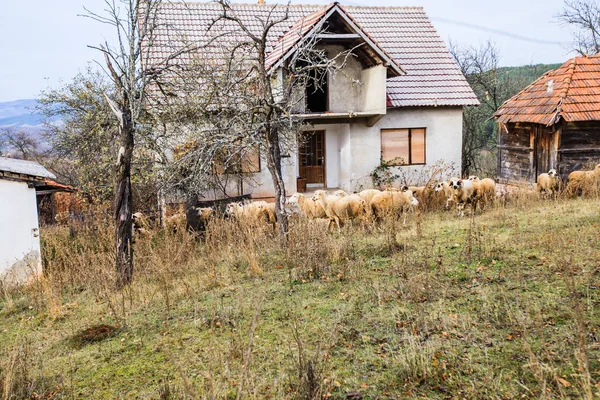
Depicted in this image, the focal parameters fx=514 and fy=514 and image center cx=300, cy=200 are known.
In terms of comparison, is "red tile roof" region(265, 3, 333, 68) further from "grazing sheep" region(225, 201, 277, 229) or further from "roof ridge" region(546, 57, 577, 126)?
"roof ridge" region(546, 57, 577, 126)

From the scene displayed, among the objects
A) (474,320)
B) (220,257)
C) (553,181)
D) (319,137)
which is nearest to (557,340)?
(474,320)

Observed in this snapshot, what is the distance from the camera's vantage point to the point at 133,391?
5.54 metres

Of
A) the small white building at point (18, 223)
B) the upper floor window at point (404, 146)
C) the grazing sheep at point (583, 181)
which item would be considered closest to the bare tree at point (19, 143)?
the small white building at point (18, 223)

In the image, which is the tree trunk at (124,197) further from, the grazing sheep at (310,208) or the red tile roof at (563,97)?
the red tile roof at (563,97)

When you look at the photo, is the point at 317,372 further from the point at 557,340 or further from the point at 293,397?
the point at 557,340

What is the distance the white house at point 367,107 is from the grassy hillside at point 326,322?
9.31 meters

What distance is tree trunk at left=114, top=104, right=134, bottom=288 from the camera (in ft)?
33.4

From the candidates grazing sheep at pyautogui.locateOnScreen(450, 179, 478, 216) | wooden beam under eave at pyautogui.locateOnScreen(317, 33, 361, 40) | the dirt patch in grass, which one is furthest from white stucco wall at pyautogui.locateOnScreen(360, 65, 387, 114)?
the dirt patch in grass

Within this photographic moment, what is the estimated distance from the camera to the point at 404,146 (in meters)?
21.7

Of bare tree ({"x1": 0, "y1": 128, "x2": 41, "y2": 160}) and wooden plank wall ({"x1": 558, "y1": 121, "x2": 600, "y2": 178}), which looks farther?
bare tree ({"x1": 0, "y1": 128, "x2": 41, "y2": 160})

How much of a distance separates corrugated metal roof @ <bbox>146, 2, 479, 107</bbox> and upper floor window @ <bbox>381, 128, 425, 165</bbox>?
127 cm

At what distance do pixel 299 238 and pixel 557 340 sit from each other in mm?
5699

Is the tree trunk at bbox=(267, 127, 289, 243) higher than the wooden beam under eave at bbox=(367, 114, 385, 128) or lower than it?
lower

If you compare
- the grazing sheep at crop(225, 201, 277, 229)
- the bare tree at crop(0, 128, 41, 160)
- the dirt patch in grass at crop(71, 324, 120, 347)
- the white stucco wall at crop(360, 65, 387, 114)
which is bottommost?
the dirt patch in grass at crop(71, 324, 120, 347)
